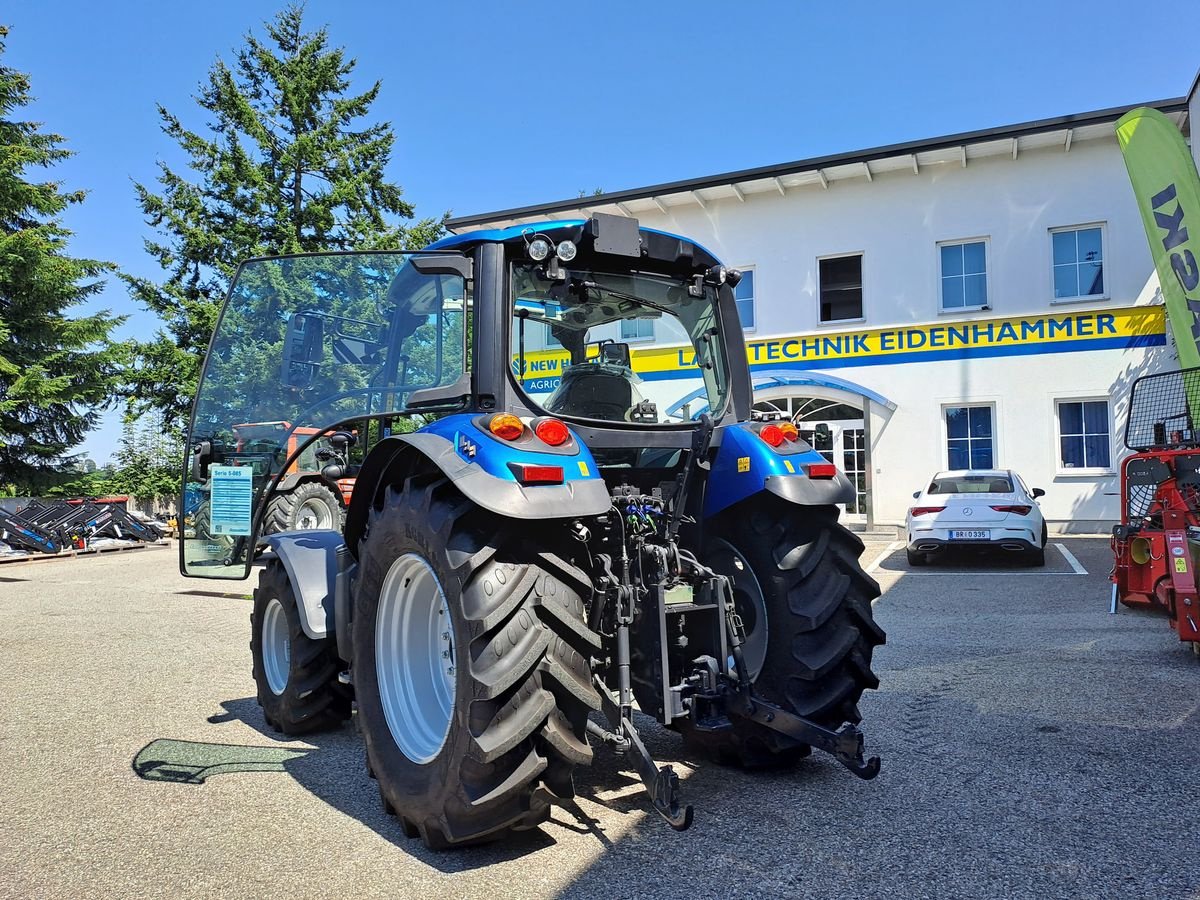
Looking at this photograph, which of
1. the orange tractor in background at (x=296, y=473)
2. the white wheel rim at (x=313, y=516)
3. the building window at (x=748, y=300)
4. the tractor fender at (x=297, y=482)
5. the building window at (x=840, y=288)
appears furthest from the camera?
the building window at (x=748, y=300)

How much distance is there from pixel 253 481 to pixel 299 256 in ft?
3.99

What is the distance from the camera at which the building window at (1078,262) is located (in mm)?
16062

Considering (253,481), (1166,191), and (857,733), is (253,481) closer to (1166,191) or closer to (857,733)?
(857,733)

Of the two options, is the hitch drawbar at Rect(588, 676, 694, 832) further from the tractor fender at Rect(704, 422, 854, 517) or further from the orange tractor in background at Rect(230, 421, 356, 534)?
the orange tractor in background at Rect(230, 421, 356, 534)

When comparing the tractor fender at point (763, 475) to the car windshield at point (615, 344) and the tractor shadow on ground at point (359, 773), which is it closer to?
the car windshield at point (615, 344)

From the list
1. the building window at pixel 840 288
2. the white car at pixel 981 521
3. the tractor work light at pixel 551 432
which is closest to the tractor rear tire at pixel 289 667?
the tractor work light at pixel 551 432

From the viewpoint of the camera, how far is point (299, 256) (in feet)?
14.0

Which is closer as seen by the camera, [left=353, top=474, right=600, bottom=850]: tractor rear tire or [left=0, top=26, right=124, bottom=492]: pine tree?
[left=353, top=474, right=600, bottom=850]: tractor rear tire

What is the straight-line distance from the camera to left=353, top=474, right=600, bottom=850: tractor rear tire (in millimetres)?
2834

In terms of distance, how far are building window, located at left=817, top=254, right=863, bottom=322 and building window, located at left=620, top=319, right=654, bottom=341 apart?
48.8 feet

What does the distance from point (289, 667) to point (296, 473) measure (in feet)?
3.27

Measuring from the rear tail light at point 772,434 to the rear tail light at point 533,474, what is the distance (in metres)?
1.16

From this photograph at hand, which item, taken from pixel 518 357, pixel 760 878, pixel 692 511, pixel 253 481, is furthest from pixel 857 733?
pixel 253 481

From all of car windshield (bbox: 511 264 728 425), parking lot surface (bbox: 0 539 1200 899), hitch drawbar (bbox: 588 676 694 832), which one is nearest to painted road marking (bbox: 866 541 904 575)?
parking lot surface (bbox: 0 539 1200 899)
